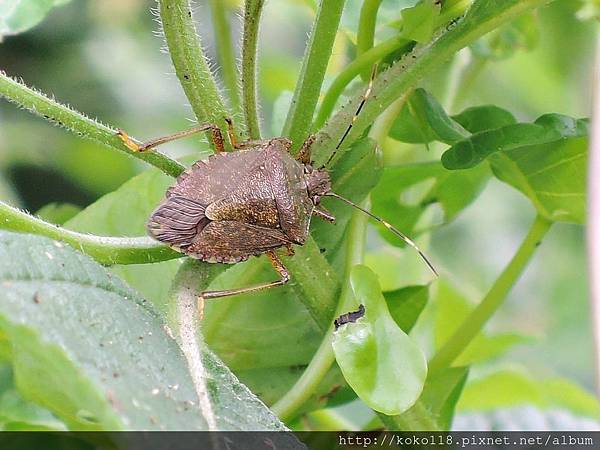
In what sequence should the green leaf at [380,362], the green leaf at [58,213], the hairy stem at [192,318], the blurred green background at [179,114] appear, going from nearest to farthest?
1. the hairy stem at [192,318]
2. the green leaf at [380,362]
3. the green leaf at [58,213]
4. the blurred green background at [179,114]

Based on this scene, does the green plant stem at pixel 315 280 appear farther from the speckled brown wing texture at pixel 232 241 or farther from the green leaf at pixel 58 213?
the green leaf at pixel 58 213

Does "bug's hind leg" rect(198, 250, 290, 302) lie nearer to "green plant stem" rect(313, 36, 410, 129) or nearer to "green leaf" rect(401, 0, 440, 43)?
"green plant stem" rect(313, 36, 410, 129)

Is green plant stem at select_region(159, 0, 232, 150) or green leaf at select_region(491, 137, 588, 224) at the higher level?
green leaf at select_region(491, 137, 588, 224)

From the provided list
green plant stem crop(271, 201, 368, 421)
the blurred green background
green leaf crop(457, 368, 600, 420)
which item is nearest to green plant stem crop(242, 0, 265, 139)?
green plant stem crop(271, 201, 368, 421)

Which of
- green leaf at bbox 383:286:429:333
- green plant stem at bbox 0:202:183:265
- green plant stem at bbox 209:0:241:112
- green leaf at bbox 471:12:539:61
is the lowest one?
green plant stem at bbox 0:202:183:265

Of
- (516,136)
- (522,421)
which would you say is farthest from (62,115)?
(522,421)

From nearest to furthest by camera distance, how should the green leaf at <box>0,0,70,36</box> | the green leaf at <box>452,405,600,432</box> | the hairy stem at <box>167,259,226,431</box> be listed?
the hairy stem at <box>167,259,226,431</box>, the green leaf at <box>0,0,70,36</box>, the green leaf at <box>452,405,600,432</box>

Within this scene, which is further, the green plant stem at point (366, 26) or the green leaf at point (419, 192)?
the green leaf at point (419, 192)

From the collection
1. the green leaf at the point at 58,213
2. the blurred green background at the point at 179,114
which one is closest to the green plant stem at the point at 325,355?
the green leaf at the point at 58,213
